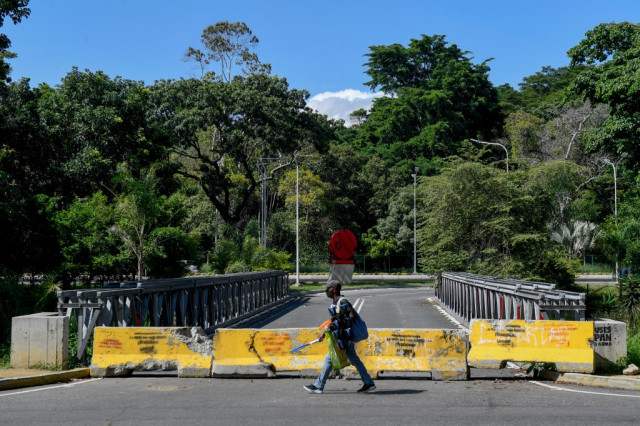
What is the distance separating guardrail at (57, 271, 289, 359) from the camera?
1197 centimetres

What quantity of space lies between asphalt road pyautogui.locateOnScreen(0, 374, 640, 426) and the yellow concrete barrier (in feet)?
0.74

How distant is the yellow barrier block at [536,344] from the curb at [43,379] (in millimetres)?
6281

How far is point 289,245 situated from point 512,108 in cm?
3250

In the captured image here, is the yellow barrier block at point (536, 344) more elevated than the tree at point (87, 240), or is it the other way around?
the tree at point (87, 240)

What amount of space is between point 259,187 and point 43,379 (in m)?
53.5

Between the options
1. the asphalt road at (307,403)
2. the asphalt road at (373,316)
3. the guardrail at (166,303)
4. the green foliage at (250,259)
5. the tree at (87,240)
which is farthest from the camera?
the green foliage at (250,259)

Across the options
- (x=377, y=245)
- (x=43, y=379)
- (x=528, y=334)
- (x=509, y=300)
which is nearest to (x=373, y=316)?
(x=509, y=300)

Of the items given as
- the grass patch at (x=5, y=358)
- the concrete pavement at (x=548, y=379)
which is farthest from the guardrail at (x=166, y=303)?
the grass patch at (x=5, y=358)

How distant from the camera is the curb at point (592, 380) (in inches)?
393

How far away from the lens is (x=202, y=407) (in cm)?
842

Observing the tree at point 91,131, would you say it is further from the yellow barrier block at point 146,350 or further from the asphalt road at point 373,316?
the yellow barrier block at point 146,350

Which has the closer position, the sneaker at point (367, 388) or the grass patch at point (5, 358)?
the sneaker at point (367, 388)

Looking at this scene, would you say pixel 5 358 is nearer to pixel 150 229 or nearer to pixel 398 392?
pixel 398 392

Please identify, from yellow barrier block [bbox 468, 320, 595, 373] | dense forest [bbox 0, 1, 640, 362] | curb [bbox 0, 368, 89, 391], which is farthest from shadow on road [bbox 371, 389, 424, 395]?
dense forest [bbox 0, 1, 640, 362]
